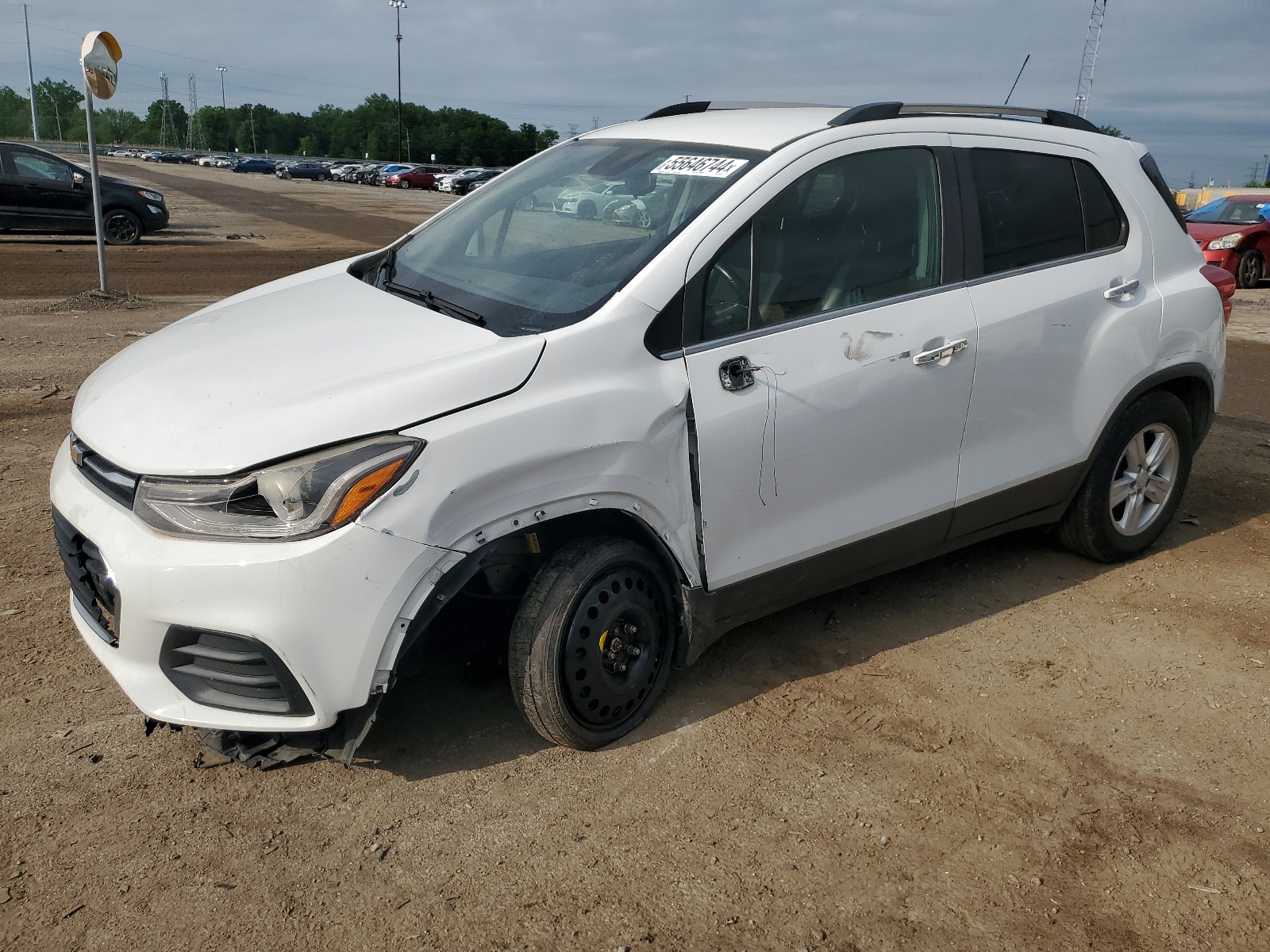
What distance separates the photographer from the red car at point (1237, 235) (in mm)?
15828

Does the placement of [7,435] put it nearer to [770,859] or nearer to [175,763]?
[175,763]

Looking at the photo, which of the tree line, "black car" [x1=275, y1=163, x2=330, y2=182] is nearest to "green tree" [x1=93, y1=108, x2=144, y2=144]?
the tree line

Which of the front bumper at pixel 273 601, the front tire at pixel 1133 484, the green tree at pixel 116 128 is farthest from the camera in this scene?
the green tree at pixel 116 128

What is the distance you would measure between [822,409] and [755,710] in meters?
1.04

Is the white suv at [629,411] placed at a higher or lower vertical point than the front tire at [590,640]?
higher

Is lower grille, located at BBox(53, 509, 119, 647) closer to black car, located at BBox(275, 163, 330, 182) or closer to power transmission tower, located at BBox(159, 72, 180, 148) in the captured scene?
black car, located at BBox(275, 163, 330, 182)

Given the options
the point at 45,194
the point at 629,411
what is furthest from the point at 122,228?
the point at 629,411

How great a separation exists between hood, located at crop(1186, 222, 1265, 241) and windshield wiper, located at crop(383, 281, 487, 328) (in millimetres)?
15284

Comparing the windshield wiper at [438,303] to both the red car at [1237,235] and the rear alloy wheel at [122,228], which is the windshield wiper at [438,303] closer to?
the red car at [1237,235]

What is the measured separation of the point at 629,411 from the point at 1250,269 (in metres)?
16.8

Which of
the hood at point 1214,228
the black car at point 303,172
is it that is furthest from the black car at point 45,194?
the black car at point 303,172

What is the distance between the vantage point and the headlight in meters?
2.59

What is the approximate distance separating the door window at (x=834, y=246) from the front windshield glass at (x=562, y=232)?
209 mm

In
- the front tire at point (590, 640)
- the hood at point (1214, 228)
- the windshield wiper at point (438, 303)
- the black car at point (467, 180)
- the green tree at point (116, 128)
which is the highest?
the green tree at point (116, 128)
